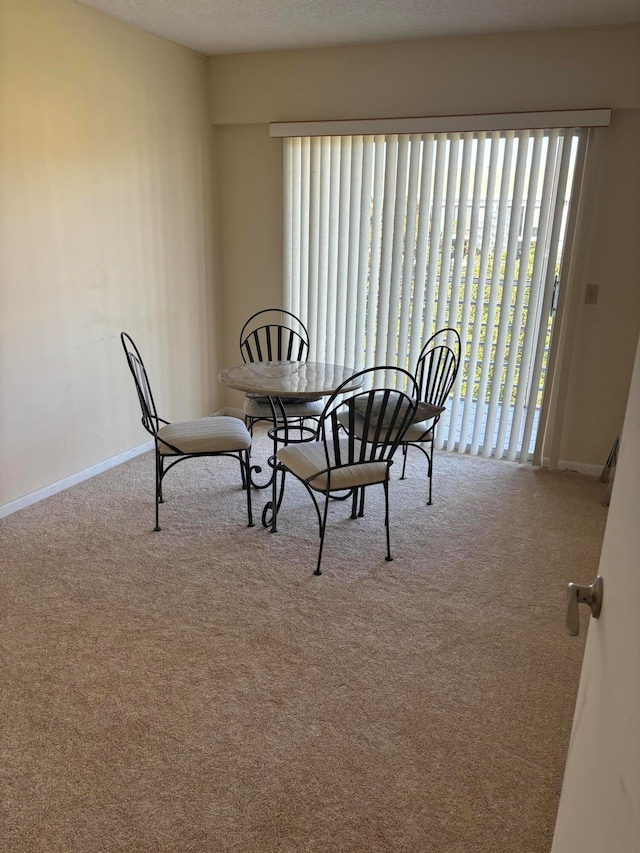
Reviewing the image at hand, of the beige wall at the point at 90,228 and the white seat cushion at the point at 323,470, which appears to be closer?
the white seat cushion at the point at 323,470

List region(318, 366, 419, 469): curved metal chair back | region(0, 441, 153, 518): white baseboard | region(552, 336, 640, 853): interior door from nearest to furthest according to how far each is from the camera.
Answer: region(552, 336, 640, 853): interior door → region(318, 366, 419, 469): curved metal chair back → region(0, 441, 153, 518): white baseboard

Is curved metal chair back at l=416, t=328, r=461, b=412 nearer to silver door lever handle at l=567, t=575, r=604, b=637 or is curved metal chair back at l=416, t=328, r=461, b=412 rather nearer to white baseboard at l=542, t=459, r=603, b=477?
white baseboard at l=542, t=459, r=603, b=477

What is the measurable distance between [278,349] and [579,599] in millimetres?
3131

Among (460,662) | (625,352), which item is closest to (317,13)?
(625,352)

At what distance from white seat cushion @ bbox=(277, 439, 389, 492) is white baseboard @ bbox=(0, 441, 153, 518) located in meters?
1.42

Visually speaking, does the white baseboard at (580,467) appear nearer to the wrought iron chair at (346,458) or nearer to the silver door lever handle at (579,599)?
the wrought iron chair at (346,458)

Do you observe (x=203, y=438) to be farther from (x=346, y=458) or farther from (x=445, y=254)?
(x=445, y=254)

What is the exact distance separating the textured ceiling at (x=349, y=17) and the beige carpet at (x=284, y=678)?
101 inches

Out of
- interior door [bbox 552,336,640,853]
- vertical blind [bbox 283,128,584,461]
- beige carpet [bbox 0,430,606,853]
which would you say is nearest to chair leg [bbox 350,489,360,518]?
beige carpet [bbox 0,430,606,853]

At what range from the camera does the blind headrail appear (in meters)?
3.35

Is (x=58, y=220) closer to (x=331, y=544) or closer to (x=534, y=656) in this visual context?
(x=331, y=544)

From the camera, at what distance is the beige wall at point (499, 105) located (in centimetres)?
334

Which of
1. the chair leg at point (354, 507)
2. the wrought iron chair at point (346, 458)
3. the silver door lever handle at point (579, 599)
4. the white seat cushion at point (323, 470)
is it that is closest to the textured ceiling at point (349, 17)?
the wrought iron chair at point (346, 458)

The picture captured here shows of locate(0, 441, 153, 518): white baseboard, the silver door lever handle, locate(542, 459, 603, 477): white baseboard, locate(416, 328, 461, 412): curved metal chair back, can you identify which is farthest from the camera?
locate(542, 459, 603, 477): white baseboard
